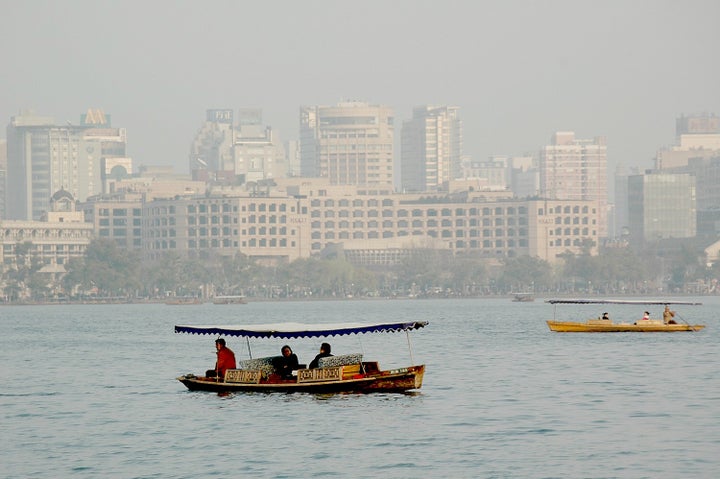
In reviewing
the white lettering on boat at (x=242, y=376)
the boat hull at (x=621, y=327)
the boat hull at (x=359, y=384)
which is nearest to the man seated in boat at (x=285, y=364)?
the boat hull at (x=359, y=384)

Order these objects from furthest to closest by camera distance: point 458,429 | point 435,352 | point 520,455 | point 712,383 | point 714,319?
point 714,319, point 435,352, point 712,383, point 458,429, point 520,455

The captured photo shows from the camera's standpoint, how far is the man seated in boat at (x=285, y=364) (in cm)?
6606

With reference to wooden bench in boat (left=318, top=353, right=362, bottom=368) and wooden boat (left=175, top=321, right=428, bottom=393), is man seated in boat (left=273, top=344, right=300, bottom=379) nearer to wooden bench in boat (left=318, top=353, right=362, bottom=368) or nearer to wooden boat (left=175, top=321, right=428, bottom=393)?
wooden boat (left=175, top=321, right=428, bottom=393)

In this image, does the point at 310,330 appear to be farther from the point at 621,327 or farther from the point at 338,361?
the point at 621,327

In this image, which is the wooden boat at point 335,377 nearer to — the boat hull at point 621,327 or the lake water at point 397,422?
the lake water at point 397,422

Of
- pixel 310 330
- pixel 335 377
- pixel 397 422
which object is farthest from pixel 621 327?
pixel 397 422

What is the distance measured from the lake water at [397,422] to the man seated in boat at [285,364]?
1.00 meters

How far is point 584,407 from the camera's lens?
6191cm

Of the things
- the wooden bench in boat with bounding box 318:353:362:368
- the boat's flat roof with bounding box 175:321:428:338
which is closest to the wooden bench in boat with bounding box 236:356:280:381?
the boat's flat roof with bounding box 175:321:428:338

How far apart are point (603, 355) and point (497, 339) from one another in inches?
1044

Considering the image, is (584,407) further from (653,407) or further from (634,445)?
(634,445)

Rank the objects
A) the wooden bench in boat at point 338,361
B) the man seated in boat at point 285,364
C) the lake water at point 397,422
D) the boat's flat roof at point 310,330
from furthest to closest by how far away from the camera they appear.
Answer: the man seated in boat at point 285,364, the boat's flat roof at point 310,330, the wooden bench in boat at point 338,361, the lake water at point 397,422

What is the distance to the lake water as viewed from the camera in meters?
48.2

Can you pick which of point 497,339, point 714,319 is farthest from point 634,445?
point 714,319
